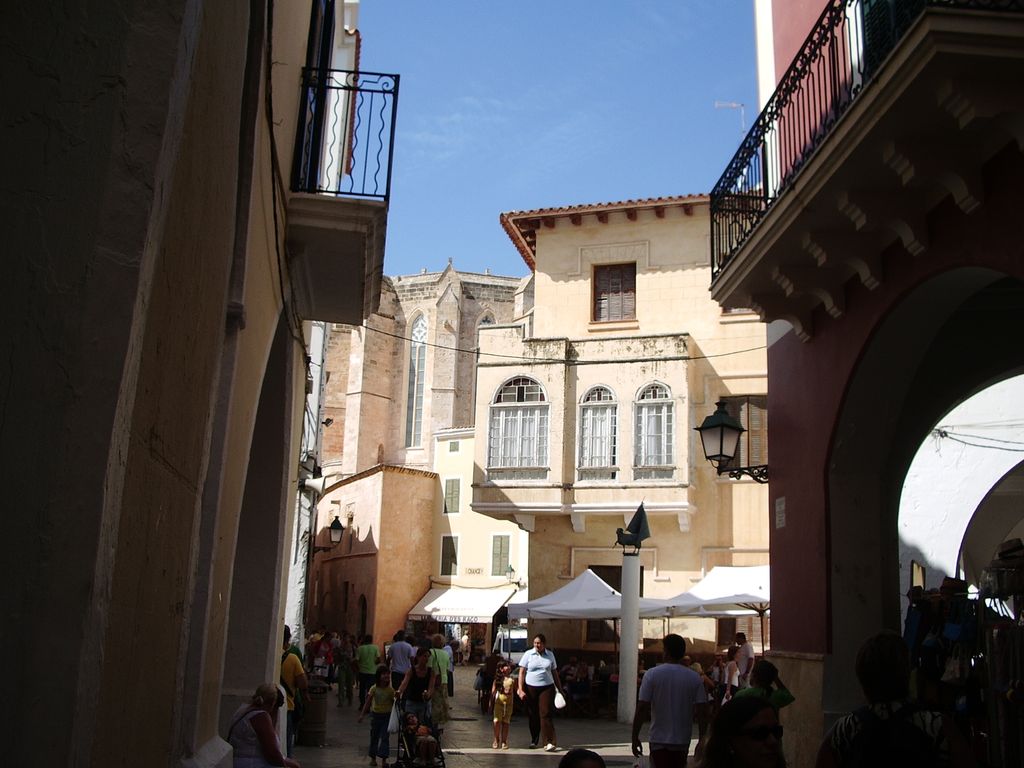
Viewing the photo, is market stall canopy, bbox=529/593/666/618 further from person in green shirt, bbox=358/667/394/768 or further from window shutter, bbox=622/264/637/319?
window shutter, bbox=622/264/637/319

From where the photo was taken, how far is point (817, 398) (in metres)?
9.61

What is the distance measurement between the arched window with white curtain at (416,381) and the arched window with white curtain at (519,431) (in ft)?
90.7

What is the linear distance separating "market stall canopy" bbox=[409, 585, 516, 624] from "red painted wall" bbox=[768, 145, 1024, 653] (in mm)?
28186

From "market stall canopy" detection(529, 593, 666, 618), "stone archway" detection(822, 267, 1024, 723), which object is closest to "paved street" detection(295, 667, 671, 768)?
"market stall canopy" detection(529, 593, 666, 618)

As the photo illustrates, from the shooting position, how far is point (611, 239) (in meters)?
27.8

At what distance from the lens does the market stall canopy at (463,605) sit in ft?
125

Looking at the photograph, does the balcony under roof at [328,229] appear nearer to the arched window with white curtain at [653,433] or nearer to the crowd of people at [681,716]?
the crowd of people at [681,716]

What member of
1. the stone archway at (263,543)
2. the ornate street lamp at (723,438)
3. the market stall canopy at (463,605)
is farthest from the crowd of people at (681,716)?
the market stall canopy at (463,605)

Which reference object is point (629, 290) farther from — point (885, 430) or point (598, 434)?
point (885, 430)

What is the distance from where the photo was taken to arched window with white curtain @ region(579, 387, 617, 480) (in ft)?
86.2

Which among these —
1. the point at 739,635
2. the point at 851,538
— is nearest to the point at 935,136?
the point at 851,538

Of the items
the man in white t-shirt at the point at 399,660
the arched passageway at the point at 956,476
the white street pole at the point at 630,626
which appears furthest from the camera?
the white street pole at the point at 630,626

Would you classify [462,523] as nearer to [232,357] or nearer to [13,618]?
[232,357]

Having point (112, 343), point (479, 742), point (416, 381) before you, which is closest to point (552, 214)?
point (479, 742)
